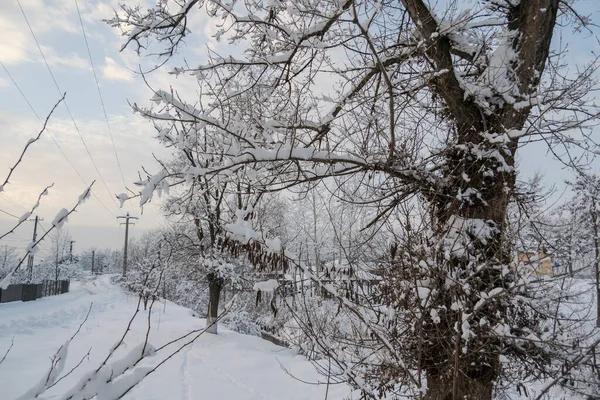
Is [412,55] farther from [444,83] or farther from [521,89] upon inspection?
[521,89]

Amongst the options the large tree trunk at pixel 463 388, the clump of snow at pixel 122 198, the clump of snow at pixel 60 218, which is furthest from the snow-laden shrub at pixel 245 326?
the clump of snow at pixel 60 218

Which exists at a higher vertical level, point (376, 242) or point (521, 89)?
point (521, 89)

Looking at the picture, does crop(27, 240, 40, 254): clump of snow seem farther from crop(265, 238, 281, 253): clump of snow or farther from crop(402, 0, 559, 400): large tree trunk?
crop(402, 0, 559, 400): large tree trunk

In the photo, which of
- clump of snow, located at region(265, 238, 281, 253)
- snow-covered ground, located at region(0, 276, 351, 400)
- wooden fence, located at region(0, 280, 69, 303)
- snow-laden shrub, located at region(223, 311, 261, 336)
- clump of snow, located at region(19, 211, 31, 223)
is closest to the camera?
clump of snow, located at region(19, 211, 31, 223)

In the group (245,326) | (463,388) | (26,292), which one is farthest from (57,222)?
(26,292)

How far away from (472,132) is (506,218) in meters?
0.90

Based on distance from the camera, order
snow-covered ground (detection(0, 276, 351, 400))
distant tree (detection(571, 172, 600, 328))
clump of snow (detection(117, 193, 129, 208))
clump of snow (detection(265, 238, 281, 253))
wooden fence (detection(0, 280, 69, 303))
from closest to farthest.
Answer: distant tree (detection(571, 172, 600, 328)) < clump of snow (detection(265, 238, 281, 253)) < clump of snow (detection(117, 193, 129, 208)) < snow-covered ground (detection(0, 276, 351, 400)) < wooden fence (detection(0, 280, 69, 303))

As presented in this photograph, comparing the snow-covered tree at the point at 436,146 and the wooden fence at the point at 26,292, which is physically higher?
the snow-covered tree at the point at 436,146

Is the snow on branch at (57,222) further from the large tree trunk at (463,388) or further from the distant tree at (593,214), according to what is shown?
the large tree trunk at (463,388)

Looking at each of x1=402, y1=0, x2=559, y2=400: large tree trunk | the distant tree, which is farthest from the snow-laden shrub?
x1=402, y1=0, x2=559, y2=400: large tree trunk

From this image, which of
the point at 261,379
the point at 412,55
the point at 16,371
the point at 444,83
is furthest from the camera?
the point at 261,379

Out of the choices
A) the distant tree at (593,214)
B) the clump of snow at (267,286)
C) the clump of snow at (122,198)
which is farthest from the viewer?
the clump of snow at (122,198)

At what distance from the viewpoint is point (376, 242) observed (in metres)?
4.02

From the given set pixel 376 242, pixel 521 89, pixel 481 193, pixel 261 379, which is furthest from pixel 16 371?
pixel 521 89
